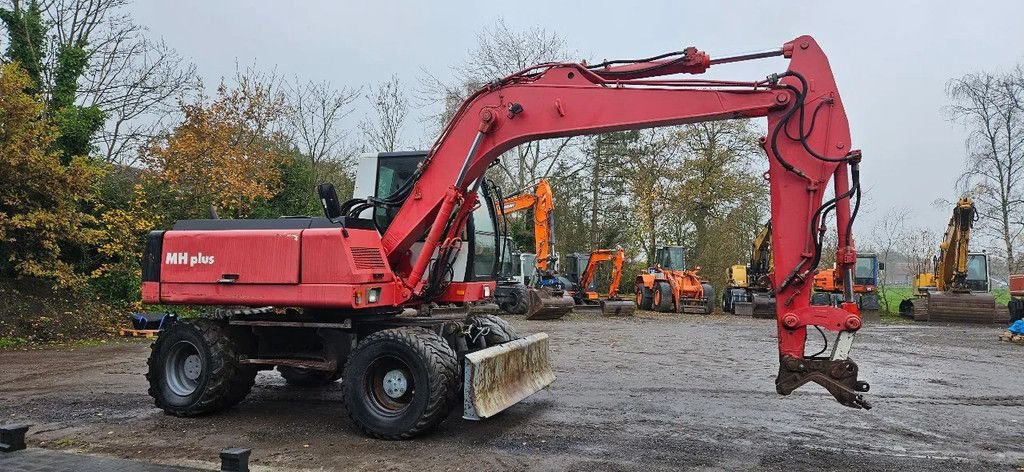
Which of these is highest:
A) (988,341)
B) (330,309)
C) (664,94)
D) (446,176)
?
(664,94)

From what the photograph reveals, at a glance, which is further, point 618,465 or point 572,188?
point 572,188

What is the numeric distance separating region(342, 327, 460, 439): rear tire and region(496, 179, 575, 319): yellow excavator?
15428 mm

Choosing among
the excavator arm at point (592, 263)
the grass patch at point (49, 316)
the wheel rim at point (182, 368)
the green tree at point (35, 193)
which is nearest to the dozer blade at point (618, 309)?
the excavator arm at point (592, 263)

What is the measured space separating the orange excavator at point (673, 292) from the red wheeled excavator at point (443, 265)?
20.1 metres

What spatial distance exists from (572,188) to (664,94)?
1165 inches

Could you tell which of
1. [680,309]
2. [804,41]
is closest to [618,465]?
[804,41]

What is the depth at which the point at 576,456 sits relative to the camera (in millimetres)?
5812

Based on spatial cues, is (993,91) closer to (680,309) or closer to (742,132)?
(742,132)

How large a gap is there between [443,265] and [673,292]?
2143 centimetres

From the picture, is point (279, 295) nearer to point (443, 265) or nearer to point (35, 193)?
point (443, 265)

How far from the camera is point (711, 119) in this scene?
20.5ft

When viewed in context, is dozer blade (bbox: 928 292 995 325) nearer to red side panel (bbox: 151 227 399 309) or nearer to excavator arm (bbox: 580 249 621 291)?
excavator arm (bbox: 580 249 621 291)

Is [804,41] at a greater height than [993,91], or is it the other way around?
[993,91]

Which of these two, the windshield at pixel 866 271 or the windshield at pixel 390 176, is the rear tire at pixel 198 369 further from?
the windshield at pixel 866 271
